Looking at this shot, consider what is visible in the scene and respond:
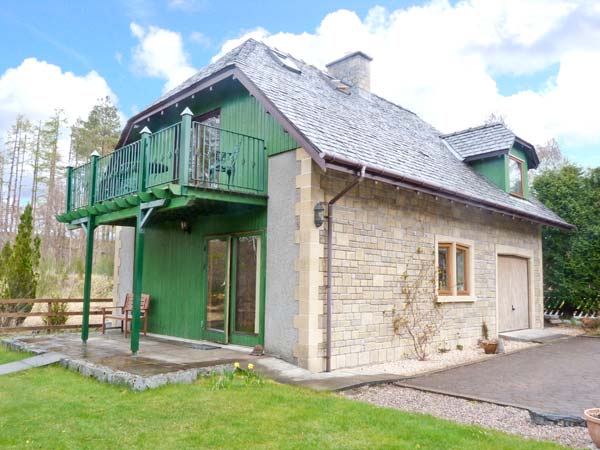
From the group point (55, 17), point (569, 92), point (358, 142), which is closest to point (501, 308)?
point (358, 142)

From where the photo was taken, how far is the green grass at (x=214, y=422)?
4285 mm

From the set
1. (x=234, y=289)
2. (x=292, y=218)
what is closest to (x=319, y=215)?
(x=292, y=218)

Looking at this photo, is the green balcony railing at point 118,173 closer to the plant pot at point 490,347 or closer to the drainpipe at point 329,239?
the drainpipe at point 329,239

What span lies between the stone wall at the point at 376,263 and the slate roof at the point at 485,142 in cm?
305

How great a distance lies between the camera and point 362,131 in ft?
33.7

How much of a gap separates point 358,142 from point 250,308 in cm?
378

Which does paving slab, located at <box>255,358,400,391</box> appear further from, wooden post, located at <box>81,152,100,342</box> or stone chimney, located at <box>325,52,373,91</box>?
stone chimney, located at <box>325,52,373,91</box>

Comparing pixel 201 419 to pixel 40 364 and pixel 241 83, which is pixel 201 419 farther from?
pixel 241 83

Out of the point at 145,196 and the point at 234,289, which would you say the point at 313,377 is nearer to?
the point at 234,289

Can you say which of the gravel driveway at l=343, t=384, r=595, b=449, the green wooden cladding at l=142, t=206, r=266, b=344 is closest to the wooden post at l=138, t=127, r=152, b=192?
the green wooden cladding at l=142, t=206, r=266, b=344

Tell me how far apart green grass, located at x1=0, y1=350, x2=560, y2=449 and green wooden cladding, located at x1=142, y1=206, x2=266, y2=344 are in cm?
355

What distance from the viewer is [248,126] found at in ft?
31.3

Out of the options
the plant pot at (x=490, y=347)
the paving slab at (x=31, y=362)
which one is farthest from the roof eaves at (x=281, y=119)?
the plant pot at (x=490, y=347)

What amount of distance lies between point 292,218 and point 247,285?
6.05ft
